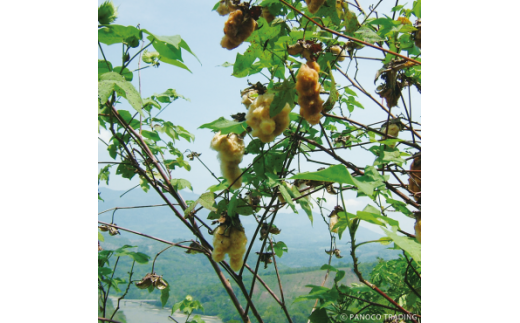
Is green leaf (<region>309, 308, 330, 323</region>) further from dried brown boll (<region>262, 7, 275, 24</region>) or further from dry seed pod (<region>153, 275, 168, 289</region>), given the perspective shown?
dried brown boll (<region>262, 7, 275, 24</region>)

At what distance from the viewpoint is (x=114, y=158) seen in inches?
62.7

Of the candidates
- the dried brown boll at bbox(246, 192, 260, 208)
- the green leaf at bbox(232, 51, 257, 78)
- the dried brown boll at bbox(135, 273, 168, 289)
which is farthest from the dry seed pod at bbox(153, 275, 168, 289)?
the green leaf at bbox(232, 51, 257, 78)

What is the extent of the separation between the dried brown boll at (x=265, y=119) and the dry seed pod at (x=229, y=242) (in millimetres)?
343

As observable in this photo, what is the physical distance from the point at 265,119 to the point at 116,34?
52cm

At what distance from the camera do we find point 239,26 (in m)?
0.81

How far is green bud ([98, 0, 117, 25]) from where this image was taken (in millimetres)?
Result: 857

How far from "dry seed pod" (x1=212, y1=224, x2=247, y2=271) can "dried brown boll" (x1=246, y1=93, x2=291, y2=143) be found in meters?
0.34

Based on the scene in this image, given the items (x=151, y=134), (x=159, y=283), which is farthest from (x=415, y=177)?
(x=151, y=134)

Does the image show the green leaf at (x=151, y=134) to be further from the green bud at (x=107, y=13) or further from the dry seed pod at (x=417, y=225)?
the dry seed pod at (x=417, y=225)

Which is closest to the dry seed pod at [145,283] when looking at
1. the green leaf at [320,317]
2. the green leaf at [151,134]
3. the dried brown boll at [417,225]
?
the green leaf at [320,317]
